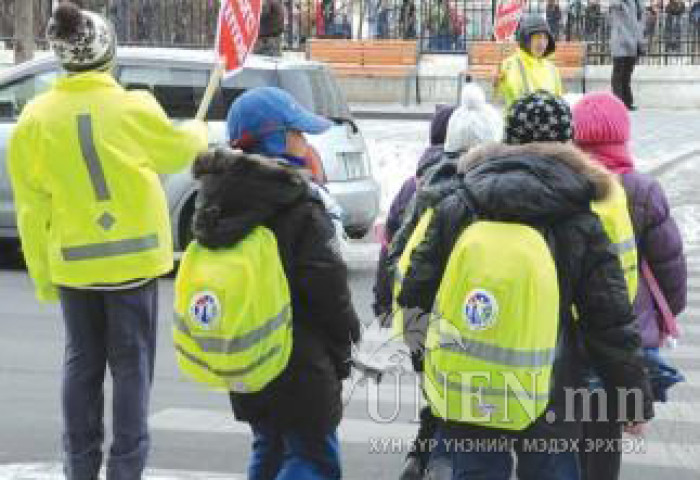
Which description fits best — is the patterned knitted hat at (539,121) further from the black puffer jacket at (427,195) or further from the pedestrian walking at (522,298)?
the black puffer jacket at (427,195)

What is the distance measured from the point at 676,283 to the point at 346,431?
210 cm

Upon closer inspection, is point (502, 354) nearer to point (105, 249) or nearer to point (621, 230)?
point (621, 230)

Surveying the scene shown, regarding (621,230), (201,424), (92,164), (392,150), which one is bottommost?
(201,424)

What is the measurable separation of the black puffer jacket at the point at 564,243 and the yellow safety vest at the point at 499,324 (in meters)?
0.07

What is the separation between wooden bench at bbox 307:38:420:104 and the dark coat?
2262 centimetres

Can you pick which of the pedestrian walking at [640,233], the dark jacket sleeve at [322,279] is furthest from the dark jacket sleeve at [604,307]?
the pedestrian walking at [640,233]

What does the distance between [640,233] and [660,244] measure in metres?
0.08

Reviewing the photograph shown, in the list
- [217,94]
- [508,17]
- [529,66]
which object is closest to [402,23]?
[508,17]

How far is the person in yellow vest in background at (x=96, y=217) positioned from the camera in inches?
207

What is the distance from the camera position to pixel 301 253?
4.55 m

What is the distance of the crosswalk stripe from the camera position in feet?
20.1

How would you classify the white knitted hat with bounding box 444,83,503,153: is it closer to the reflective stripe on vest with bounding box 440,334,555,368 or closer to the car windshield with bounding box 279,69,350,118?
the reflective stripe on vest with bounding box 440,334,555,368

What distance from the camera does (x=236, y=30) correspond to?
939 cm

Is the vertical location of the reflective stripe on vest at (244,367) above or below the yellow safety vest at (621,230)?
below
